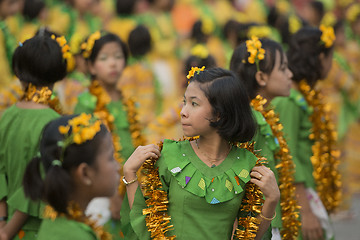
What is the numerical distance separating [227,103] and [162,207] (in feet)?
2.05

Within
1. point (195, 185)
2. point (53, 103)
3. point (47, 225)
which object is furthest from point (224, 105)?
point (53, 103)

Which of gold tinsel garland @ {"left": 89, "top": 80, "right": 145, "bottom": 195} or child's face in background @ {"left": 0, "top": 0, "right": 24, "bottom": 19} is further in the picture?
child's face in background @ {"left": 0, "top": 0, "right": 24, "bottom": 19}

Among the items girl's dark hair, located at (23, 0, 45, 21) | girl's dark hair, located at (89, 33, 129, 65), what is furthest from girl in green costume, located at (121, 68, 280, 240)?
girl's dark hair, located at (23, 0, 45, 21)

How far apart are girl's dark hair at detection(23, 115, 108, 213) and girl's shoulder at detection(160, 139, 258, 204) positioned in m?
0.51

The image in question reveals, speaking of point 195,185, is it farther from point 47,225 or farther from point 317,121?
point 317,121

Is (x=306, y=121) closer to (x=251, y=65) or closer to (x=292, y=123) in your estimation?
(x=292, y=123)

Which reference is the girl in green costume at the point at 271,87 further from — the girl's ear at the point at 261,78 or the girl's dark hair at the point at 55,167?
the girl's dark hair at the point at 55,167

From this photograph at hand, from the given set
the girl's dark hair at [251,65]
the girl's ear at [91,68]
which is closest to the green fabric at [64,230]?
the girl's dark hair at [251,65]

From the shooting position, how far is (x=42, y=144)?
2.46 meters

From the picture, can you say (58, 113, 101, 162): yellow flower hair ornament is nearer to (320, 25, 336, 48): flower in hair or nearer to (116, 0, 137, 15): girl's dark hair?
(320, 25, 336, 48): flower in hair

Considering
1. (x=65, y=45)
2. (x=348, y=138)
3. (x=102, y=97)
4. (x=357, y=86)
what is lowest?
(x=348, y=138)

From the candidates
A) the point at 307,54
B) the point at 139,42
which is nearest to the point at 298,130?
the point at 307,54

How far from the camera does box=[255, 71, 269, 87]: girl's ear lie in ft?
12.2

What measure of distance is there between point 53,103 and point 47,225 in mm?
1395
